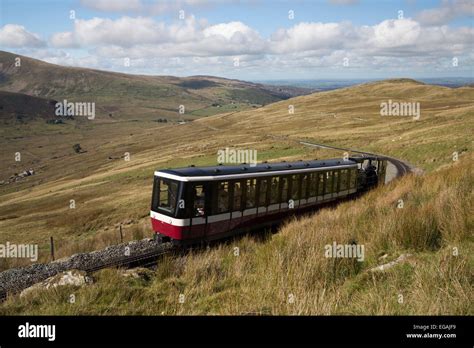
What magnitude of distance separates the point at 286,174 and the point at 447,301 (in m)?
14.5

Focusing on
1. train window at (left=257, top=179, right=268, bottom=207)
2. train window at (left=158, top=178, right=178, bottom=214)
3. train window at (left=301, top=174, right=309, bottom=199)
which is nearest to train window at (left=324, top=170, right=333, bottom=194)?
train window at (left=301, top=174, right=309, bottom=199)

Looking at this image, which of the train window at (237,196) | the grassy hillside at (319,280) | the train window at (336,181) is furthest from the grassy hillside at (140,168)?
the train window at (336,181)

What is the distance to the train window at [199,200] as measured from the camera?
15.5 m

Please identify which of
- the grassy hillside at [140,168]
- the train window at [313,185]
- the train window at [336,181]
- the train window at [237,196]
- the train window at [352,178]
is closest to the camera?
the train window at [237,196]

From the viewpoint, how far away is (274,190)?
18.9m

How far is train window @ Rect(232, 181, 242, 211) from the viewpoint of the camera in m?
16.8

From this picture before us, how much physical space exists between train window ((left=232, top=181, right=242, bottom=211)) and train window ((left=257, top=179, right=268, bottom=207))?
4.14 feet

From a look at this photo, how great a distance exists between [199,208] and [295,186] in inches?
247

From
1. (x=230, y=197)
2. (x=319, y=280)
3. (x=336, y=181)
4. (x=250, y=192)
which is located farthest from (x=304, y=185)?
(x=319, y=280)

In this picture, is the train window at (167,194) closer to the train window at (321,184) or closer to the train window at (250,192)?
the train window at (250,192)

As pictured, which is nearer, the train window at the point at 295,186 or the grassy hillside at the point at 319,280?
the grassy hillside at the point at 319,280

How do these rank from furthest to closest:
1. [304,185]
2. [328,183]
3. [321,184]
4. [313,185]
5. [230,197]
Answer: [328,183] → [321,184] → [313,185] → [304,185] → [230,197]

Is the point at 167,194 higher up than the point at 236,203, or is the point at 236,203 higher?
the point at 167,194

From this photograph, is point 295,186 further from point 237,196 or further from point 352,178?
point 352,178
